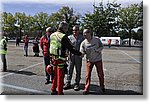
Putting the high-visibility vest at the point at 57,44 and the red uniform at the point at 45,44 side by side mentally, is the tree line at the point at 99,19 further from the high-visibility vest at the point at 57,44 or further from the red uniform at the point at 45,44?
the high-visibility vest at the point at 57,44

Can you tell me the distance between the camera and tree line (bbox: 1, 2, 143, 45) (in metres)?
4.64

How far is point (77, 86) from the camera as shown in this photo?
15.9 feet

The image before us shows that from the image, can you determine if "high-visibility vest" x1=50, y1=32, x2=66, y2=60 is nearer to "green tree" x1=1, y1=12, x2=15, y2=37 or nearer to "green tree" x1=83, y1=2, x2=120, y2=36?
"green tree" x1=83, y1=2, x2=120, y2=36

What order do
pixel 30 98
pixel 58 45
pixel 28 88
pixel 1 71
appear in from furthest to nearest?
pixel 1 71 → pixel 28 88 → pixel 30 98 → pixel 58 45

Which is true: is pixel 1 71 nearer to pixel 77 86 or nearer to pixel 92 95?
pixel 77 86

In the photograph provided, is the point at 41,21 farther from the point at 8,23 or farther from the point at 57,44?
the point at 57,44

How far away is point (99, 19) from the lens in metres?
4.85

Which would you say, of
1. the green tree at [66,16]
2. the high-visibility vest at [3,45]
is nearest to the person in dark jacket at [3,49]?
the high-visibility vest at [3,45]

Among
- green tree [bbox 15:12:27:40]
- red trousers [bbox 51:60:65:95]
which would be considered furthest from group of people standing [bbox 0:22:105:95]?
green tree [bbox 15:12:27:40]

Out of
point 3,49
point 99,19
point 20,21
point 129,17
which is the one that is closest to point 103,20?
point 99,19

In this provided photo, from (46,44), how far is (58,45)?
4.12 ft

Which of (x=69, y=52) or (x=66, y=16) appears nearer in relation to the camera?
(x=69, y=52)

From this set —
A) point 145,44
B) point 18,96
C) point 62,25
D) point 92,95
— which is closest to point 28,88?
point 18,96

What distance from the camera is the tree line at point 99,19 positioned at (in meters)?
4.64
